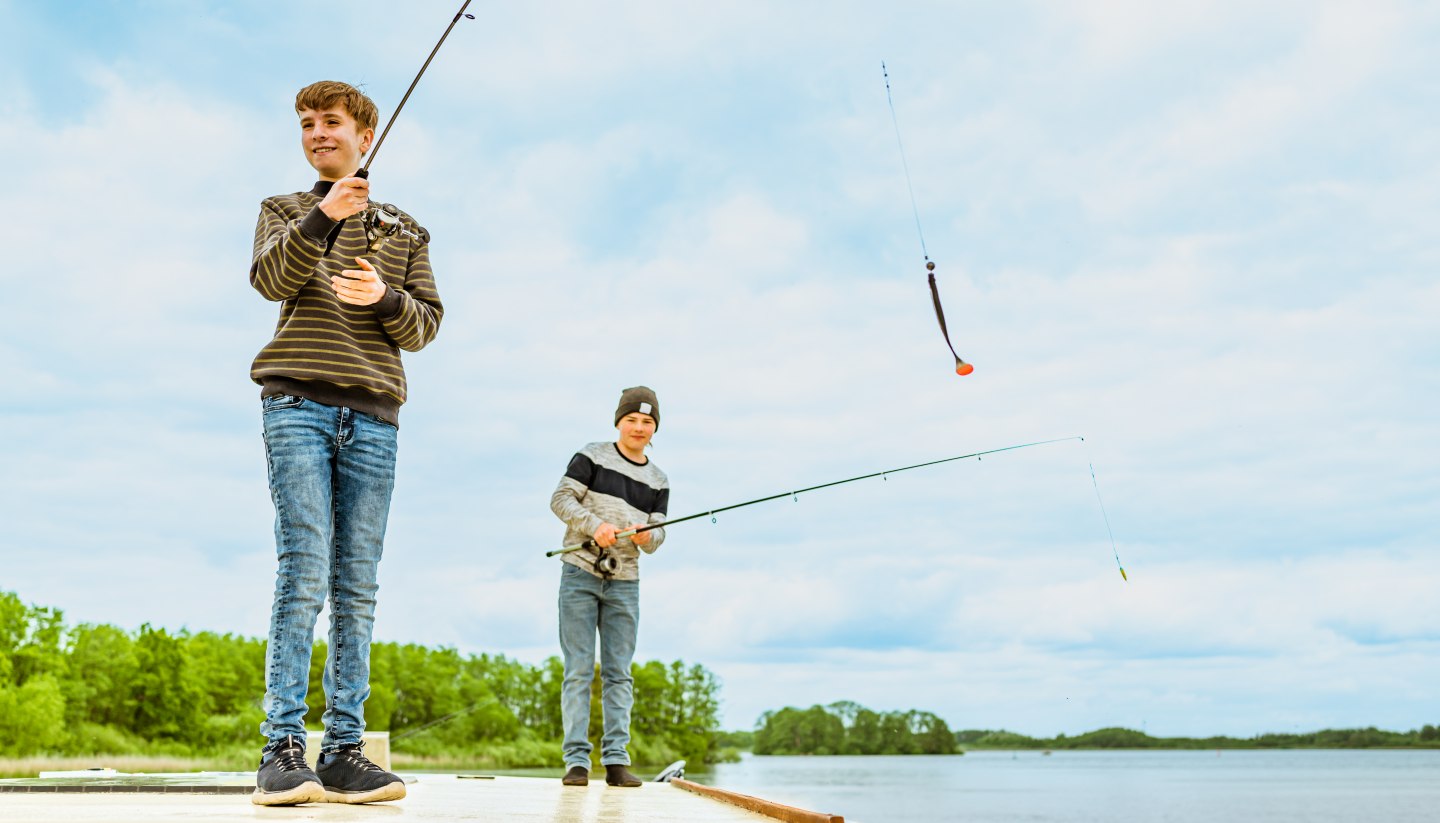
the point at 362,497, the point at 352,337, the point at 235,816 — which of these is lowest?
the point at 235,816

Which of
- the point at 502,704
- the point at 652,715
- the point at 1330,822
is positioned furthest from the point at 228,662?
the point at 1330,822

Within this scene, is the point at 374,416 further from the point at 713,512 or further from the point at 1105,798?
the point at 1105,798

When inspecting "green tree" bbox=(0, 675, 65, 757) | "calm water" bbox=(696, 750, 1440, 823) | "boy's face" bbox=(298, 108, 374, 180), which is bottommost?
"calm water" bbox=(696, 750, 1440, 823)

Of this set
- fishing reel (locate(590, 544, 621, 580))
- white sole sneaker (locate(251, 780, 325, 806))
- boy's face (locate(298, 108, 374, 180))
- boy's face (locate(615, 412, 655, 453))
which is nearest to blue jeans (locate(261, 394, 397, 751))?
white sole sneaker (locate(251, 780, 325, 806))

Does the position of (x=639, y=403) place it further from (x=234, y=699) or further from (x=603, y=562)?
(x=234, y=699)

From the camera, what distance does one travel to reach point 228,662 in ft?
235

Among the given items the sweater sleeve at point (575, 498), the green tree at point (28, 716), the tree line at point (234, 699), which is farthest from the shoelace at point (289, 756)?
the green tree at point (28, 716)

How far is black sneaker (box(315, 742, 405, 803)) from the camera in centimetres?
336

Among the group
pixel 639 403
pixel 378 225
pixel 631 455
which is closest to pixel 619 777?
pixel 631 455

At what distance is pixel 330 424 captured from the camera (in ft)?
11.3

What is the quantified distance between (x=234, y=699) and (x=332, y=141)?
73711mm

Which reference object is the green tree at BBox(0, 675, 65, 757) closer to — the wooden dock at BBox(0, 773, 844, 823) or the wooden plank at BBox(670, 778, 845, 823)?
the wooden dock at BBox(0, 773, 844, 823)

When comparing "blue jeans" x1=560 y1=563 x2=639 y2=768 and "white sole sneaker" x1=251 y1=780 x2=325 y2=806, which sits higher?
"blue jeans" x1=560 y1=563 x2=639 y2=768

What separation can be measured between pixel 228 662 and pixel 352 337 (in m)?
75.5
